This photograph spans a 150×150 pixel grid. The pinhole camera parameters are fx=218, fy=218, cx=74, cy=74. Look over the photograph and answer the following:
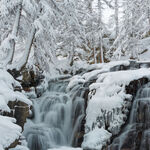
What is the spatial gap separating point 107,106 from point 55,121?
4007mm

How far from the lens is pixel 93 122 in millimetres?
9555

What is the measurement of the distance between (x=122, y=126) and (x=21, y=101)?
14.0ft

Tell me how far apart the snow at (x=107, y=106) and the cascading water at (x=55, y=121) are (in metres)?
1.67

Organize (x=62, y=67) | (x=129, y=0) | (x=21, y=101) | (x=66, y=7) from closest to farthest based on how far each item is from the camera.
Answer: (x=21, y=101)
(x=66, y=7)
(x=62, y=67)
(x=129, y=0)

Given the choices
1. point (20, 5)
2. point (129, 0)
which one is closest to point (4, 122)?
point (20, 5)

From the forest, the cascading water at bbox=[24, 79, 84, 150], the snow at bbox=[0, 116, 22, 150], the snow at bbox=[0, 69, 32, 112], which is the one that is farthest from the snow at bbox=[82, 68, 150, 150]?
the snow at bbox=[0, 116, 22, 150]

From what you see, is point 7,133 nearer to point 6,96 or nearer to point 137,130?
point 6,96

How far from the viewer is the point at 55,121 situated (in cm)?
1223

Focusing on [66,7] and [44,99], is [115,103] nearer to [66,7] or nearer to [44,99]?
[44,99]

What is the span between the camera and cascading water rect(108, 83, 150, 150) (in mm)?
8281

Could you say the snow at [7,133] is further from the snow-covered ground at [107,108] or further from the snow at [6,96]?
the snow-covered ground at [107,108]

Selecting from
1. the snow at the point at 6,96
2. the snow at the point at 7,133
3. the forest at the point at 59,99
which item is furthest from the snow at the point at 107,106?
the snow at the point at 7,133

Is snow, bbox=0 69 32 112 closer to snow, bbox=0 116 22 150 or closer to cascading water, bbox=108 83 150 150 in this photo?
snow, bbox=0 116 22 150

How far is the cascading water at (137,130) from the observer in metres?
8.28
